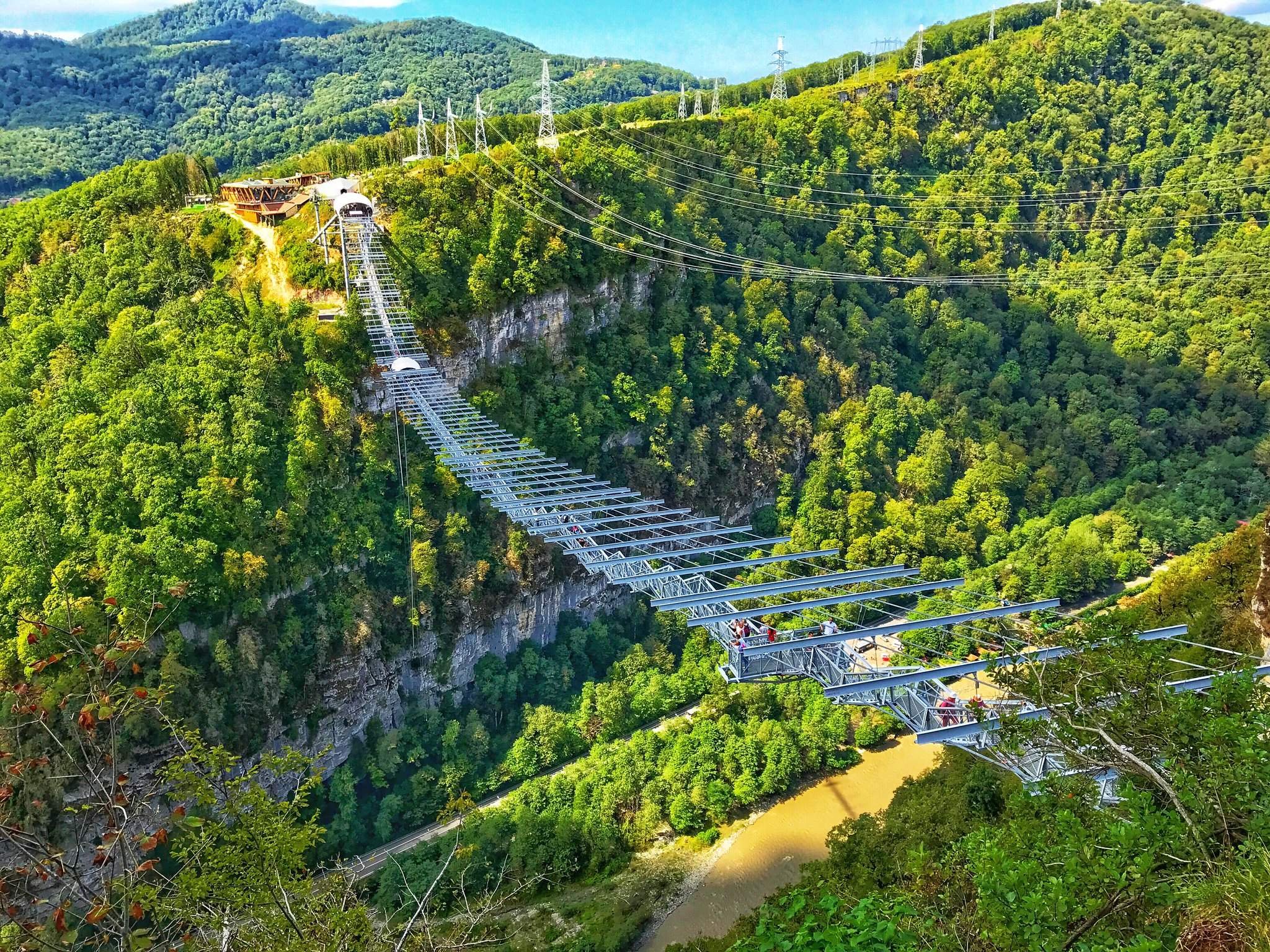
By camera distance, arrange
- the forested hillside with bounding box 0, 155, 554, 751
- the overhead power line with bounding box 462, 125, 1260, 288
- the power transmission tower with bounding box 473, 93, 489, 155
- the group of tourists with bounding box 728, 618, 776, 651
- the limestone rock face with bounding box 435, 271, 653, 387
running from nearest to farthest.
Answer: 1. the group of tourists with bounding box 728, 618, 776, 651
2. the forested hillside with bounding box 0, 155, 554, 751
3. the limestone rock face with bounding box 435, 271, 653, 387
4. the overhead power line with bounding box 462, 125, 1260, 288
5. the power transmission tower with bounding box 473, 93, 489, 155

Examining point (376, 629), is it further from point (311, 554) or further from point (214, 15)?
point (214, 15)

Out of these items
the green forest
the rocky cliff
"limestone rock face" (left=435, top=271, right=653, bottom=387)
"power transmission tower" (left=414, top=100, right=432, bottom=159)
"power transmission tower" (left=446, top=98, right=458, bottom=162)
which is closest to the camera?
the green forest

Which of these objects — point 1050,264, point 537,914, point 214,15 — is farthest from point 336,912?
point 214,15

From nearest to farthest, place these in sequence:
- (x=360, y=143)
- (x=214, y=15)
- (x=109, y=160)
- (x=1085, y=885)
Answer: (x=1085, y=885) < (x=360, y=143) < (x=109, y=160) < (x=214, y=15)

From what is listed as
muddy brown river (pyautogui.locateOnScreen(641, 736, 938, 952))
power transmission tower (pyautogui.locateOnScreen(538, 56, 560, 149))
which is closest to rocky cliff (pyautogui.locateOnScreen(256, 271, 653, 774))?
power transmission tower (pyautogui.locateOnScreen(538, 56, 560, 149))

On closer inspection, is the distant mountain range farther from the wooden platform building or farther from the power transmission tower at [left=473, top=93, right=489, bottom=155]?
the power transmission tower at [left=473, top=93, right=489, bottom=155]

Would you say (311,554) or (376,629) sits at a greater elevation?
(311,554)

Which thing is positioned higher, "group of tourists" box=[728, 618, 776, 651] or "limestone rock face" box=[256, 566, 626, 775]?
"group of tourists" box=[728, 618, 776, 651]
